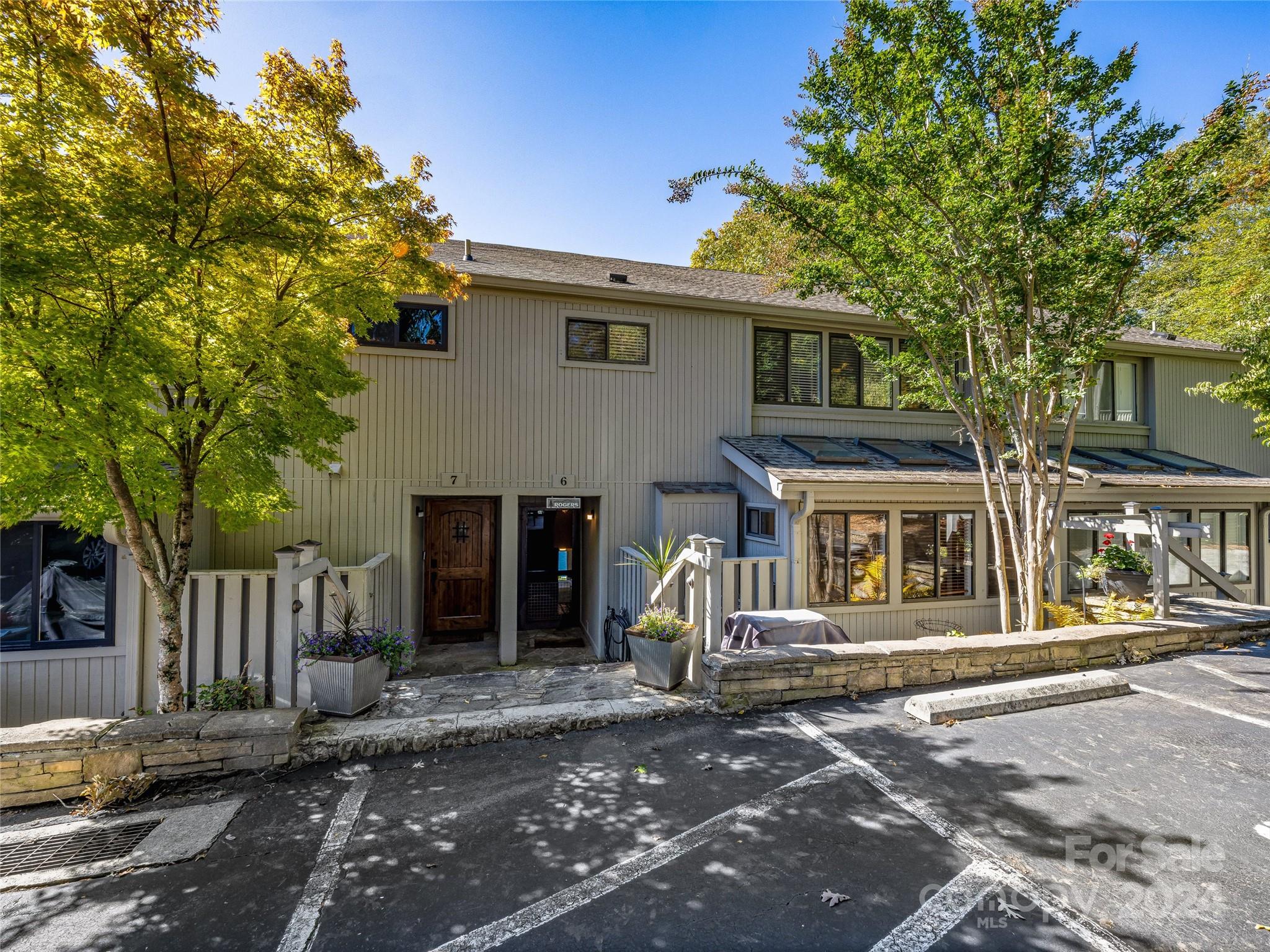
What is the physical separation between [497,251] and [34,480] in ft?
25.8

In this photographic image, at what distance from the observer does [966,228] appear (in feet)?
20.1

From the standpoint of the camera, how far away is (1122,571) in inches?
292

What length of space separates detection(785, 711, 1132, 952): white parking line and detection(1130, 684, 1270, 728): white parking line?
362cm

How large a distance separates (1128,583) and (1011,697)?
4.42 meters

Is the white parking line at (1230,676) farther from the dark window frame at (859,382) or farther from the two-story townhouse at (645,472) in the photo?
the dark window frame at (859,382)

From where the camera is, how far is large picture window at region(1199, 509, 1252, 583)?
33.1ft

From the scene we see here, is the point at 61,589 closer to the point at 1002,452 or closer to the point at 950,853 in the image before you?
the point at 950,853

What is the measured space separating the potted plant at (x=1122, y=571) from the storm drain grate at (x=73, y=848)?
33.5 feet

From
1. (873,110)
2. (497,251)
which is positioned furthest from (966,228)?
(497,251)

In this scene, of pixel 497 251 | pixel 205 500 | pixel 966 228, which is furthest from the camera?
pixel 497 251

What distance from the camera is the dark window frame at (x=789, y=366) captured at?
358 inches

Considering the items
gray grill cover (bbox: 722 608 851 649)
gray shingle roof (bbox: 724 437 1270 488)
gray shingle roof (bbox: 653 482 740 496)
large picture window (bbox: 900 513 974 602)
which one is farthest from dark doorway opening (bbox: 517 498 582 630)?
large picture window (bbox: 900 513 974 602)

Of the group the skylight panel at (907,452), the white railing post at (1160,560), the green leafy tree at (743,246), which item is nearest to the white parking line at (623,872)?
the skylight panel at (907,452)

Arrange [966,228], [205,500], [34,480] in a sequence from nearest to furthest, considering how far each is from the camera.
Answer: [34,480]
[205,500]
[966,228]
